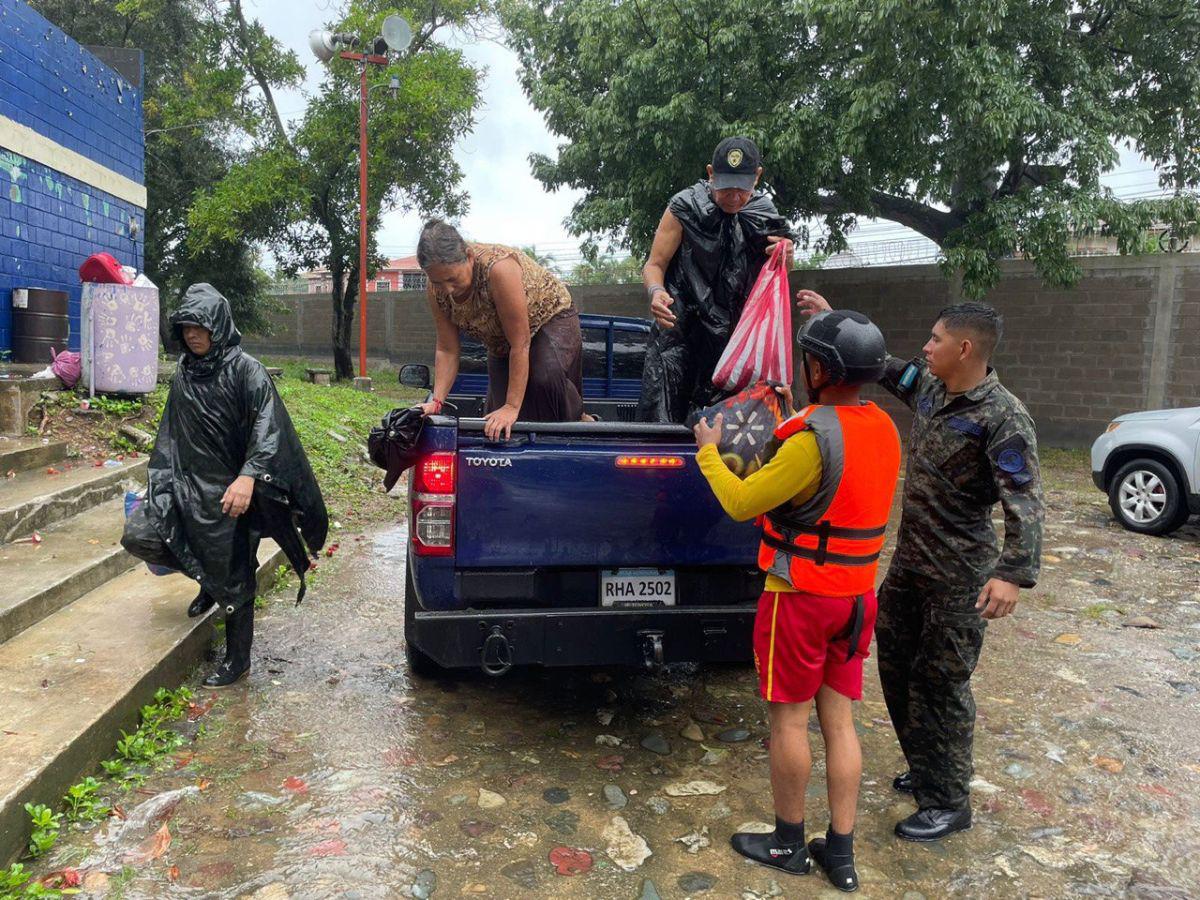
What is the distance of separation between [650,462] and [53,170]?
27.0ft

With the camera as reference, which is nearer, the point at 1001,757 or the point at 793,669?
the point at 793,669

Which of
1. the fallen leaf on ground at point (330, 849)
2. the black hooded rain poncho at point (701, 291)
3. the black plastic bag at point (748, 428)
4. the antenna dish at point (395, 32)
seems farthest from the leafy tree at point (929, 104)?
the fallen leaf on ground at point (330, 849)

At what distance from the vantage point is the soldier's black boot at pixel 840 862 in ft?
8.84

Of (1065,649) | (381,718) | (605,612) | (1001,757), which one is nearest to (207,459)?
(381,718)

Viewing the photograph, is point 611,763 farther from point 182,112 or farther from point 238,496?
point 182,112

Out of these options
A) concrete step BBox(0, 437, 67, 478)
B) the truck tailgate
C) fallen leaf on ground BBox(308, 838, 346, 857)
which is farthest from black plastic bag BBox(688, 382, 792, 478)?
concrete step BBox(0, 437, 67, 478)

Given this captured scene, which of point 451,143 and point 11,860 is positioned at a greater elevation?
point 451,143

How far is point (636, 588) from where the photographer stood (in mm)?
3438

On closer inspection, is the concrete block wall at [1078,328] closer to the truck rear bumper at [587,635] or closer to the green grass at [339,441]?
the green grass at [339,441]

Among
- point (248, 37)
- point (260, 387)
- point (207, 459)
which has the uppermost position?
point (248, 37)

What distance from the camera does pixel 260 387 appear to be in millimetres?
3934

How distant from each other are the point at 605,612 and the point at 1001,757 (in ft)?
6.02

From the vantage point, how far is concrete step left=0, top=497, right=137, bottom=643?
407 cm

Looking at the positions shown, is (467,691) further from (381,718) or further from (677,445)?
(677,445)
